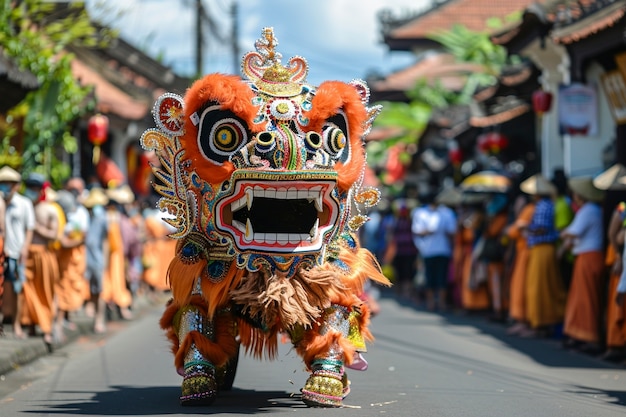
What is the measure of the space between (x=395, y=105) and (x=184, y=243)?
3555 cm

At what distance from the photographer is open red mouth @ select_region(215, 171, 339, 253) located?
28.3ft

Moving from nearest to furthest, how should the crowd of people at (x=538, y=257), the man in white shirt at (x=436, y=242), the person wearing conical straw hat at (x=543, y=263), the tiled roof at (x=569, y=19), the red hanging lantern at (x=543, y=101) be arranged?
the crowd of people at (x=538, y=257) → the person wearing conical straw hat at (x=543, y=263) → the tiled roof at (x=569, y=19) → the red hanging lantern at (x=543, y=101) → the man in white shirt at (x=436, y=242)

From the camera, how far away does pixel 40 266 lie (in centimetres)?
1400

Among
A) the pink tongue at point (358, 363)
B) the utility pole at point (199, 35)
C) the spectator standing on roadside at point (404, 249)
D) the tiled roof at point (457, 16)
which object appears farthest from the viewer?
the tiled roof at point (457, 16)

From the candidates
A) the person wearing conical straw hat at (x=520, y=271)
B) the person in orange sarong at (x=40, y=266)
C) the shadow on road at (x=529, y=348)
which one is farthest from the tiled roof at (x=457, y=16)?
the person in orange sarong at (x=40, y=266)

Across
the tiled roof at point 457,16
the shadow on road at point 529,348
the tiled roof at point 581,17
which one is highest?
the tiled roof at point 457,16

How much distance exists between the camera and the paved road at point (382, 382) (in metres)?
8.96

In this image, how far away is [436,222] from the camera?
73.5 feet

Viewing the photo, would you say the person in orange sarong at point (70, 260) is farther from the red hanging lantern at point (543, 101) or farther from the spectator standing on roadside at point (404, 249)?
the spectator standing on roadside at point (404, 249)

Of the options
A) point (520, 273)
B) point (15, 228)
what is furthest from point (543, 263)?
point (15, 228)

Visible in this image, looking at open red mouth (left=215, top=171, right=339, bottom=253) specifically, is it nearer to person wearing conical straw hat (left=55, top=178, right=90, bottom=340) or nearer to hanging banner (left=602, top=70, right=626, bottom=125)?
person wearing conical straw hat (left=55, top=178, right=90, bottom=340)

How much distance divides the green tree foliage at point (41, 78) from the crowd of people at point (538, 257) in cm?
660

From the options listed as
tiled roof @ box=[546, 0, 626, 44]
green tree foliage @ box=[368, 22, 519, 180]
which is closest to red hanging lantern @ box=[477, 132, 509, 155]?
tiled roof @ box=[546, 0, 626, 44]

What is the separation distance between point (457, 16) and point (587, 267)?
115 ft
